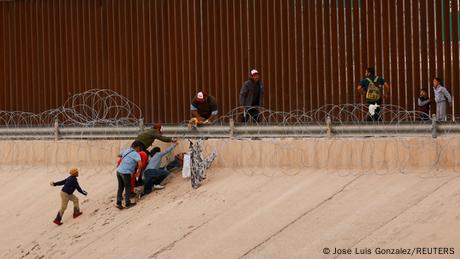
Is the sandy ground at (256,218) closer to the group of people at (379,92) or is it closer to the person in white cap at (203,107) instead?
the person in white cap at (203,107)

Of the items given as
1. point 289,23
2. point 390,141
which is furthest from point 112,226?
point 289,23

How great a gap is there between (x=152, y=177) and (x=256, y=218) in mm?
2767

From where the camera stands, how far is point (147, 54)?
861 inches

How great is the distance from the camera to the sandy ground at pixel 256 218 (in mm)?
13430

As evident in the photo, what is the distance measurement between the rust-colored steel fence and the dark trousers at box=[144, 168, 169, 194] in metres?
4.13

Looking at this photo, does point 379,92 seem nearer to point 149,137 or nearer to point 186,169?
point 186,169

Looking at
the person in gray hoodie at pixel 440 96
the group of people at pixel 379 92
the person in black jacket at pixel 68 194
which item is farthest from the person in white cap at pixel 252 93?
the person in black jacket at pixel 68 194

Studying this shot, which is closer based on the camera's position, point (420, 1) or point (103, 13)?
point (420, 1)

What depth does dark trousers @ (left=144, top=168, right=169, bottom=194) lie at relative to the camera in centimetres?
1702

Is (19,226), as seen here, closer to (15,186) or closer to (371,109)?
(15,186)

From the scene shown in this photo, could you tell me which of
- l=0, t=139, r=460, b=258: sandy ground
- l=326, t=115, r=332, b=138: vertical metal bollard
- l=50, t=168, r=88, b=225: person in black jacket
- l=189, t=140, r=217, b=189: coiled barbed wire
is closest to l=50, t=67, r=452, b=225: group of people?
l=50, t=168, r=88, b=225: person in black jacket

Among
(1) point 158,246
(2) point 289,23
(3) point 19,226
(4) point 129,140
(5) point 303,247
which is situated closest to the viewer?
(5) point 303,247

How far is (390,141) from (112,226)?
418 cm

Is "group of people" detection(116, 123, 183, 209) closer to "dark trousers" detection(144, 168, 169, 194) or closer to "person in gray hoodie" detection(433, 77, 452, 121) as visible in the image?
"dark trousers" detection(144, 168, 169, 194)
